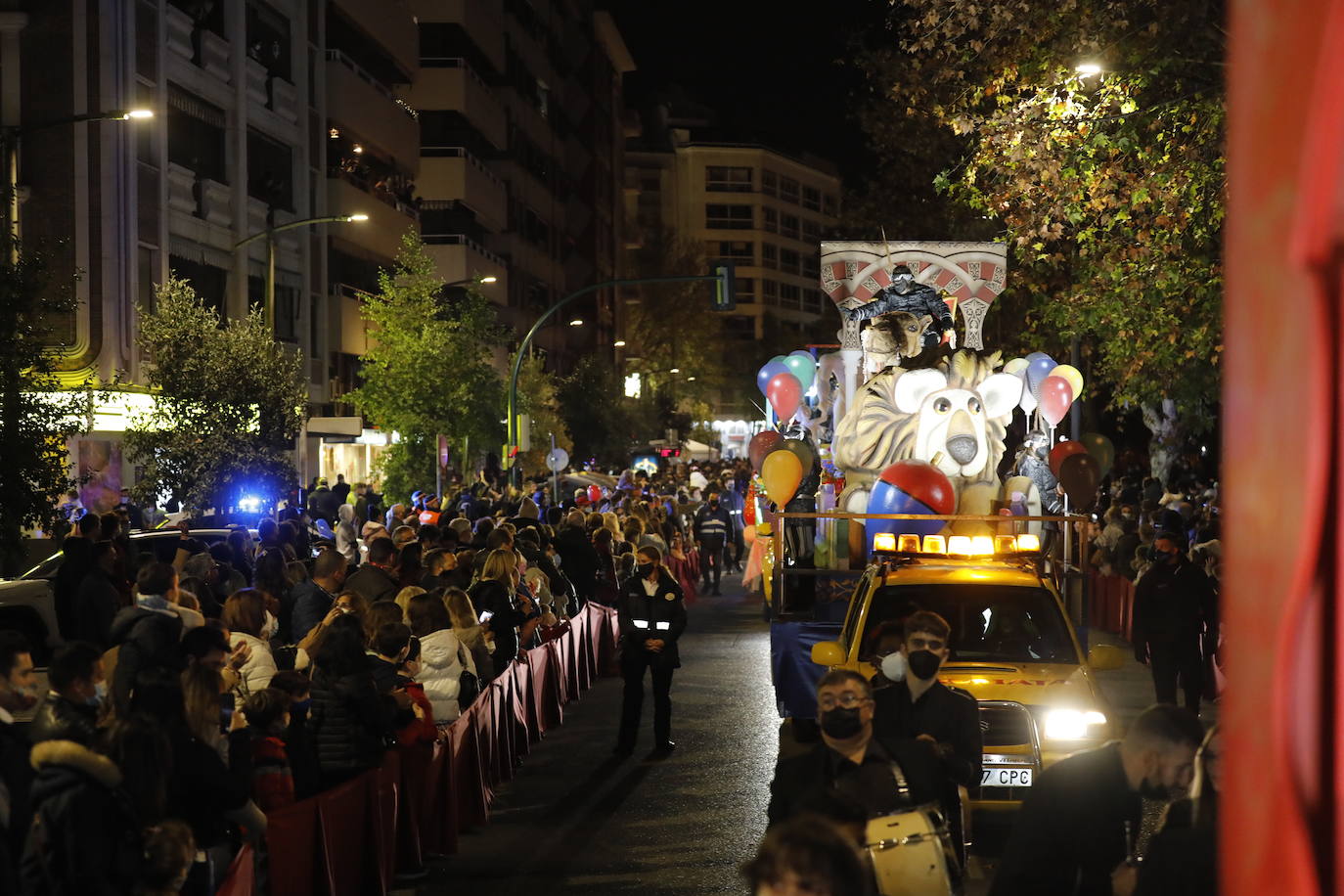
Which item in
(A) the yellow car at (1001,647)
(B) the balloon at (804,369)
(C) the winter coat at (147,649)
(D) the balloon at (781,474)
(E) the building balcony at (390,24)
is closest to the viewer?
(C) the winter coat at (147,649)

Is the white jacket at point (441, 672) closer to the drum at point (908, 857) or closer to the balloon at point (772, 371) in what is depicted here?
the drum at point (908, 857)

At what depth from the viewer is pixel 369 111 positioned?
49.4m

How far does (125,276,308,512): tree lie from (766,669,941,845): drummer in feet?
77.3

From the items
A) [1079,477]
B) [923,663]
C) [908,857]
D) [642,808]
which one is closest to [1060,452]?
[1079,477]

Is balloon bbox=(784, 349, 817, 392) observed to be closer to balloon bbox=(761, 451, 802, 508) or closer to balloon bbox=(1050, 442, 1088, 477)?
balloon bbox=(761, 451, 802, 508)

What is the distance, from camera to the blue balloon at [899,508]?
16.2 meters

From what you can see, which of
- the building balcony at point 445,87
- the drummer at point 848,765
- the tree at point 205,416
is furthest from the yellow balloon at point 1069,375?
the building balcony at point 445,87

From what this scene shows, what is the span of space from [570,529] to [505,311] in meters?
53.2

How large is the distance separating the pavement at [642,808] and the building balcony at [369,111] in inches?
1208

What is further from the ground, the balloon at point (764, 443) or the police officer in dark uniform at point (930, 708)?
the balloon at point (764, 443)

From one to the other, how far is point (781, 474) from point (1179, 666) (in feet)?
16.6

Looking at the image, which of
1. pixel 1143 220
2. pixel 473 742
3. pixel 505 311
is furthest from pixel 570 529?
pixel 505 311

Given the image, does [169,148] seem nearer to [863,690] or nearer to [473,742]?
[473,742]

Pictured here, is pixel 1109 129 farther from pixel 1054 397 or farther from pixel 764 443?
pixel 764 443
